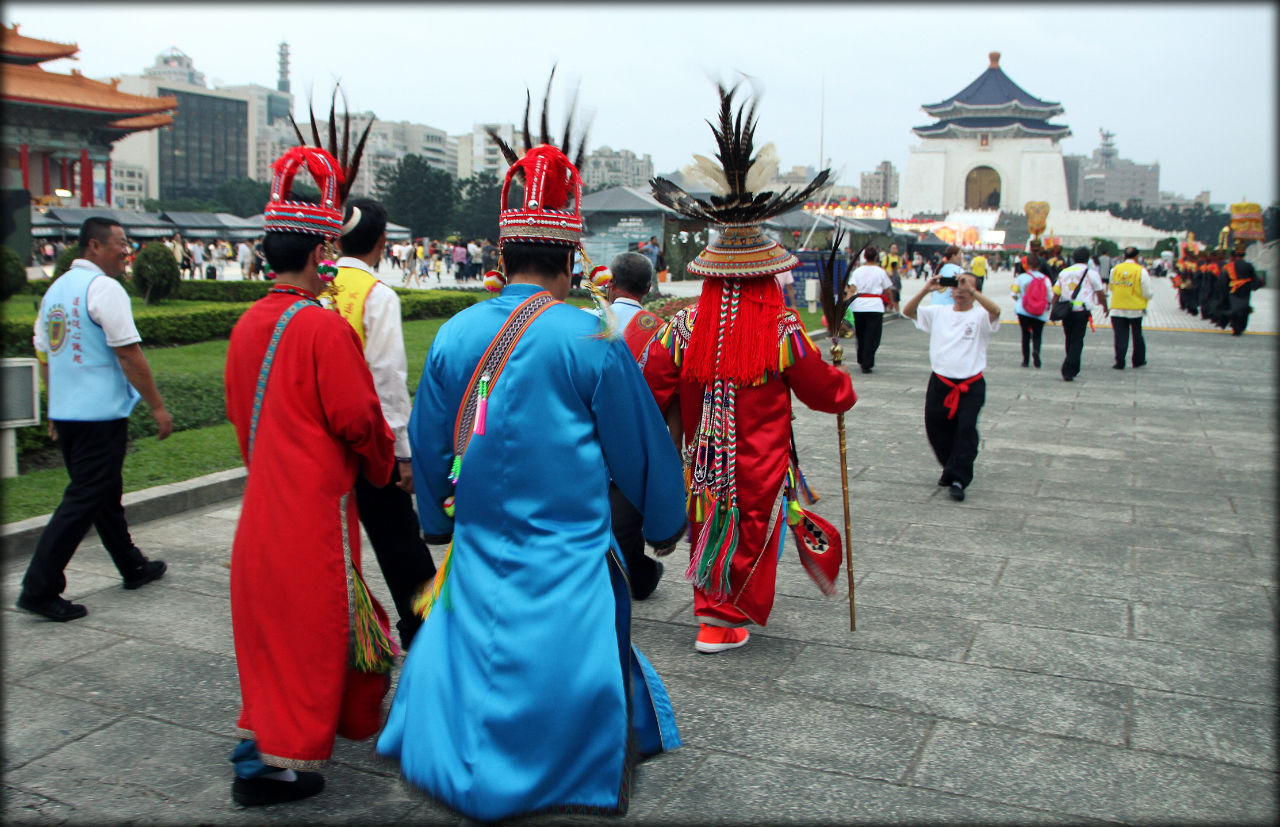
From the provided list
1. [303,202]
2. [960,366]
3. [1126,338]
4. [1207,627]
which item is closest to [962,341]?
[960,366]

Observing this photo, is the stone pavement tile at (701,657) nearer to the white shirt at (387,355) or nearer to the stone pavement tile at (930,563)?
the stone pavement tile at (930,563)

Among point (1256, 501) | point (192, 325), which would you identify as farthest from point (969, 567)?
point (192, 325)


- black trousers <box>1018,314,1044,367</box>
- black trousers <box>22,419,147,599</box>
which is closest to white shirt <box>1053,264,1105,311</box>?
black trousers <box>1018,314,1044,367</box>

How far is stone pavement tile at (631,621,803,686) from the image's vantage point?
385cm

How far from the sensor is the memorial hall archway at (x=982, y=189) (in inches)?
3602

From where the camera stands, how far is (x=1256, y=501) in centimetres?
673

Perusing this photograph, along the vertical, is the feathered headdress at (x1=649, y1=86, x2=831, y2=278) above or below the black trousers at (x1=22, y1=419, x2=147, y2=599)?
above

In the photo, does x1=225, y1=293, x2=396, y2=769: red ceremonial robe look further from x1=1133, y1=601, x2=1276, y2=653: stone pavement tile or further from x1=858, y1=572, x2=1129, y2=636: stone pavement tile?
x1=1133, y1=601, x2=1276, y2=653: stone pavement tile

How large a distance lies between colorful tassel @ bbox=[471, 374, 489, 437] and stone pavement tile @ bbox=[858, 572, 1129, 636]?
108 inches

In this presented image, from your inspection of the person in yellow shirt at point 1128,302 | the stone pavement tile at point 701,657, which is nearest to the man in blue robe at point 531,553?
the stone pavement tile at point 701,657

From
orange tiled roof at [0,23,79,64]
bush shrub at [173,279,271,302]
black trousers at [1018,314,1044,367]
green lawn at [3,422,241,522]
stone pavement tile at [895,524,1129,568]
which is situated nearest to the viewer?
stone pavement tile at [895,524,1129,568]

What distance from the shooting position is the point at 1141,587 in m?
4.89

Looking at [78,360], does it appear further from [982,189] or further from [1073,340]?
[982,189]

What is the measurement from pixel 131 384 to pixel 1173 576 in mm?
5086
